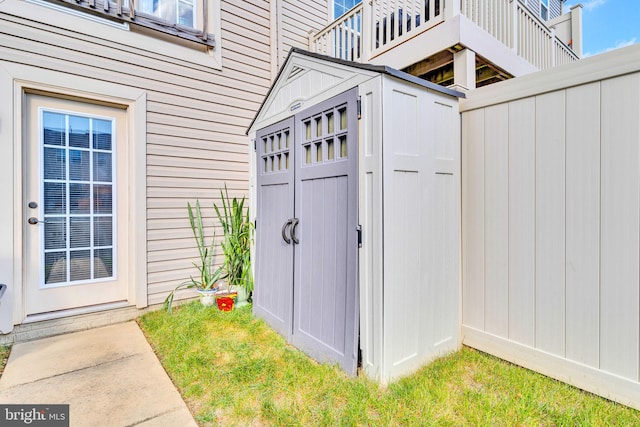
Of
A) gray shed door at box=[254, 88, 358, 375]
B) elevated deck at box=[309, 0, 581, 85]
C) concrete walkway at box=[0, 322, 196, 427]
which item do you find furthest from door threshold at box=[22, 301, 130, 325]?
elevated deck at box=[309, 0, 581, 85]

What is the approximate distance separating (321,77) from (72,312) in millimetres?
2945

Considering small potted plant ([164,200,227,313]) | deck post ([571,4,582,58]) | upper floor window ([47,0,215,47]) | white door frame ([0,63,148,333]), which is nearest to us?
white door frame ([0,63,148,333])

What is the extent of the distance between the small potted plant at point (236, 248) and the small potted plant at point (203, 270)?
136mm

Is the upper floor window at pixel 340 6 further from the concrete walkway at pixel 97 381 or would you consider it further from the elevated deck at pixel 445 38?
the concrete walkway at pixel 97 381

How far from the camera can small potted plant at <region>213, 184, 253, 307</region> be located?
3.45 metres

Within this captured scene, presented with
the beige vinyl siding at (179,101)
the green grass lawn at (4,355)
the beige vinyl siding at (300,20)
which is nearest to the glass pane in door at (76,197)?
the beige vinyl siding at (179,101)

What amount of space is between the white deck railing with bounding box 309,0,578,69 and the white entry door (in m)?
2.85

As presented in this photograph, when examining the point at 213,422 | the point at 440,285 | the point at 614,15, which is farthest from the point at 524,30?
the point at 614,15

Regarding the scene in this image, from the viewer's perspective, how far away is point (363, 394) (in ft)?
5.83

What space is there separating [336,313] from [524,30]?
420cm

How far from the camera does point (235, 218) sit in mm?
3590

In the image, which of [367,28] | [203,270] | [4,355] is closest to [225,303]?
[203,270]

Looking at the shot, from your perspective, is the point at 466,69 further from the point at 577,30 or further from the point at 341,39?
the point at 577,30

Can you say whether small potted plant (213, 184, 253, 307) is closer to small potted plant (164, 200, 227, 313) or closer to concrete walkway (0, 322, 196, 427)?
small potted plant (164, 200, 227, 313)
